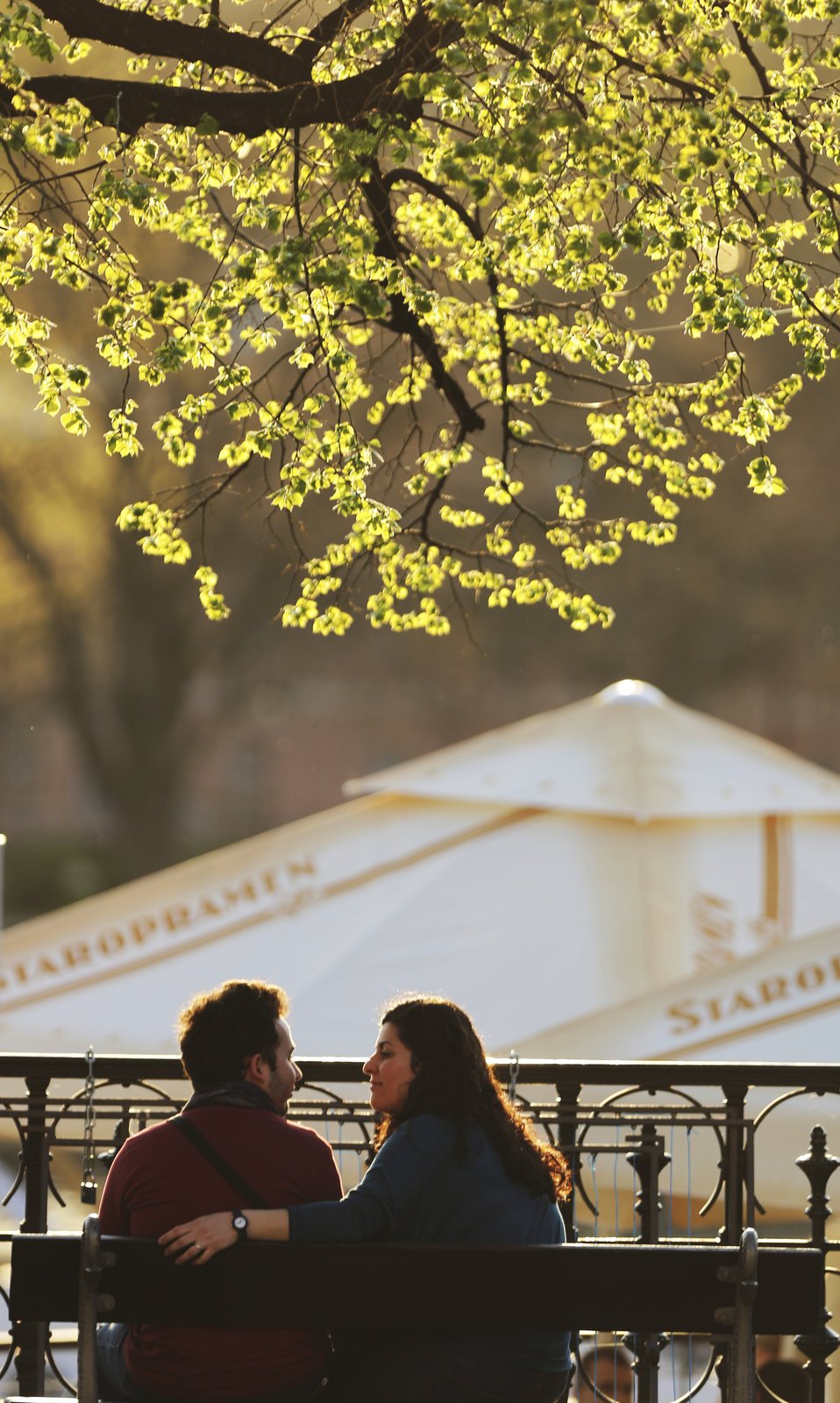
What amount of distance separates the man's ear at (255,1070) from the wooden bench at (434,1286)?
293 millimetres

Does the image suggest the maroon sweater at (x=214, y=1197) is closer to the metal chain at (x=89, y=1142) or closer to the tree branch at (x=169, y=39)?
the metal chain at (x=89, y=1142)

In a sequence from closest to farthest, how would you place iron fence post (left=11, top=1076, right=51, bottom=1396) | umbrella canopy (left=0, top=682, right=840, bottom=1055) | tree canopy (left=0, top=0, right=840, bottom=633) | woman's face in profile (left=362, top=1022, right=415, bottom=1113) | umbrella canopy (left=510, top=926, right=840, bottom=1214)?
woman's face in profile (left=362, top=1022, right=415, bottom=1113) → iron fence post (left=11, top=1076, right=51, bottom=1396) → tree canopy (left=0, top=0, right=840, bottom=633) → umbrella canopy (left=510, top=926, right=840, bottom=1214) → umbrella canopy (left=0, top=682, right=840, bottom=1055)

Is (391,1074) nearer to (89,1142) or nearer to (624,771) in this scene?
(89,1142)

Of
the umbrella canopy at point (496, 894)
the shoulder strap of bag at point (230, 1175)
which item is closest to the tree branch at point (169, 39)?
the shoulder strap of bag at point (230, 1175)

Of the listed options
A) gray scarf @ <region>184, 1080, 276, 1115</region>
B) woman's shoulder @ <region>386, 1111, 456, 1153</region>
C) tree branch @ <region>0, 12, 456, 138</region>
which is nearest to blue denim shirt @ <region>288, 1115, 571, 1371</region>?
woman's shoulder @ <region>386, 1111, 456, 1153</region>

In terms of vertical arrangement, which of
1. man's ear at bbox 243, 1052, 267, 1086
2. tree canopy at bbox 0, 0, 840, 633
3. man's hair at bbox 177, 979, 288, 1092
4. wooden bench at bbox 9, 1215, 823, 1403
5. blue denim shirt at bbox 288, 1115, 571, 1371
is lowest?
wooden bench at bbox 9, 1215, 823, 1403

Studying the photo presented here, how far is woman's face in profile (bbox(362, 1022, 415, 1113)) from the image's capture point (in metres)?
3.05

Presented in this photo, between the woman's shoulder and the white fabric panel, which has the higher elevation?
the white fabric panel

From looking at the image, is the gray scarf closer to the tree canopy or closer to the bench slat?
the bench slat

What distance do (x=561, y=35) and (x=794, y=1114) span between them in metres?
3.98

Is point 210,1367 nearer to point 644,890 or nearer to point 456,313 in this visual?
point 456,313

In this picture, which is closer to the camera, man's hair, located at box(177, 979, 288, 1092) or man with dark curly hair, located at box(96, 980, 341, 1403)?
man with dark curly hair, located at box(96, 980, 341, 1403)

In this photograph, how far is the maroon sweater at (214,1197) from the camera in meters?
2.87

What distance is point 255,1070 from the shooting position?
2990 millimetres
